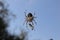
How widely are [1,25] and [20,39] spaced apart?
3.05 metres

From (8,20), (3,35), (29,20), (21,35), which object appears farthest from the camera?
(8,20)

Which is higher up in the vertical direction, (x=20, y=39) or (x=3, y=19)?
(x=3, y=19)

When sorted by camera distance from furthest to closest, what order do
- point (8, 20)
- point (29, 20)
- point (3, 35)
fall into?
point (8, 20) < point (3, 35) < point (29, 20)

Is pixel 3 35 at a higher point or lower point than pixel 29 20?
higher

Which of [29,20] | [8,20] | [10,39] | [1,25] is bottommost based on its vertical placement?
[29,20]

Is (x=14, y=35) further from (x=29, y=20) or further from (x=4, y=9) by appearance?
(x=29, y=20)

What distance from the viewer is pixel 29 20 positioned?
13.7 meters

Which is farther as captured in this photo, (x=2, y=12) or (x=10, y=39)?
(x=2, y=12)

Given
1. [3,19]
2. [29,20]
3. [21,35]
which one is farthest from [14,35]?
[29,20]

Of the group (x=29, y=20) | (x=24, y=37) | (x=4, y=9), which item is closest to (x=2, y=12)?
(x=4, y=9)

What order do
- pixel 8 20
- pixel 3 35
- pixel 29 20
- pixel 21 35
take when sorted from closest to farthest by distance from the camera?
pixel 29 20, pixel 3 35, pixel 21 35, pixel 8 20

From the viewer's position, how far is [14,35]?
2622 cm

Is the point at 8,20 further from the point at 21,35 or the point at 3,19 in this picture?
the point at 21,35

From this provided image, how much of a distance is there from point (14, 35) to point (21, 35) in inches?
34.5
